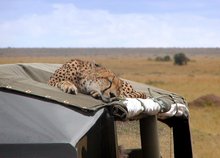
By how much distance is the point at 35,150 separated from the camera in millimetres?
3553

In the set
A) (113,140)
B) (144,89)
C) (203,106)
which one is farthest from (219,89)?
(113,140)

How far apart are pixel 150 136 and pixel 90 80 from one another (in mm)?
839

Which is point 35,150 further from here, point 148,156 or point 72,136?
point 148,156

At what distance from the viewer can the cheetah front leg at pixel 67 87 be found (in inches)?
200

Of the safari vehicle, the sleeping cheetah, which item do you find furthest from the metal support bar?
the sleeping cheetah

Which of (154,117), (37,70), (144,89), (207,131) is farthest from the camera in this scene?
(207,131)

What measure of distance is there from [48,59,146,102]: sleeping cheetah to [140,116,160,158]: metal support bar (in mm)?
292

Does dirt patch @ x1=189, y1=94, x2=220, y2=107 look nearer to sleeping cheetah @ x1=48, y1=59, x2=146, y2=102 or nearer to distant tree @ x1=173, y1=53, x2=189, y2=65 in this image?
sleeping cheetah @ x1=48, y1=59, x2=146, y2=102

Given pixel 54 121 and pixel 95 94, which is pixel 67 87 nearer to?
pixel 95 94

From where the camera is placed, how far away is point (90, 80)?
5.79 metres

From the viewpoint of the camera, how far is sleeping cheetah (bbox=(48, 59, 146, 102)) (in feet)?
18.3

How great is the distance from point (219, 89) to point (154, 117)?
26072mm

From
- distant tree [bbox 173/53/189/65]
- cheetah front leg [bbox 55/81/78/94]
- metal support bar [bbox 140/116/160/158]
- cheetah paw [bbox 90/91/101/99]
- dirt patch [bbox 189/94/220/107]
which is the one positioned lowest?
distant tree [bbox 173/53/189/65]

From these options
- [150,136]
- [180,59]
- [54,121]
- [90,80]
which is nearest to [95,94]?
[90,80]
